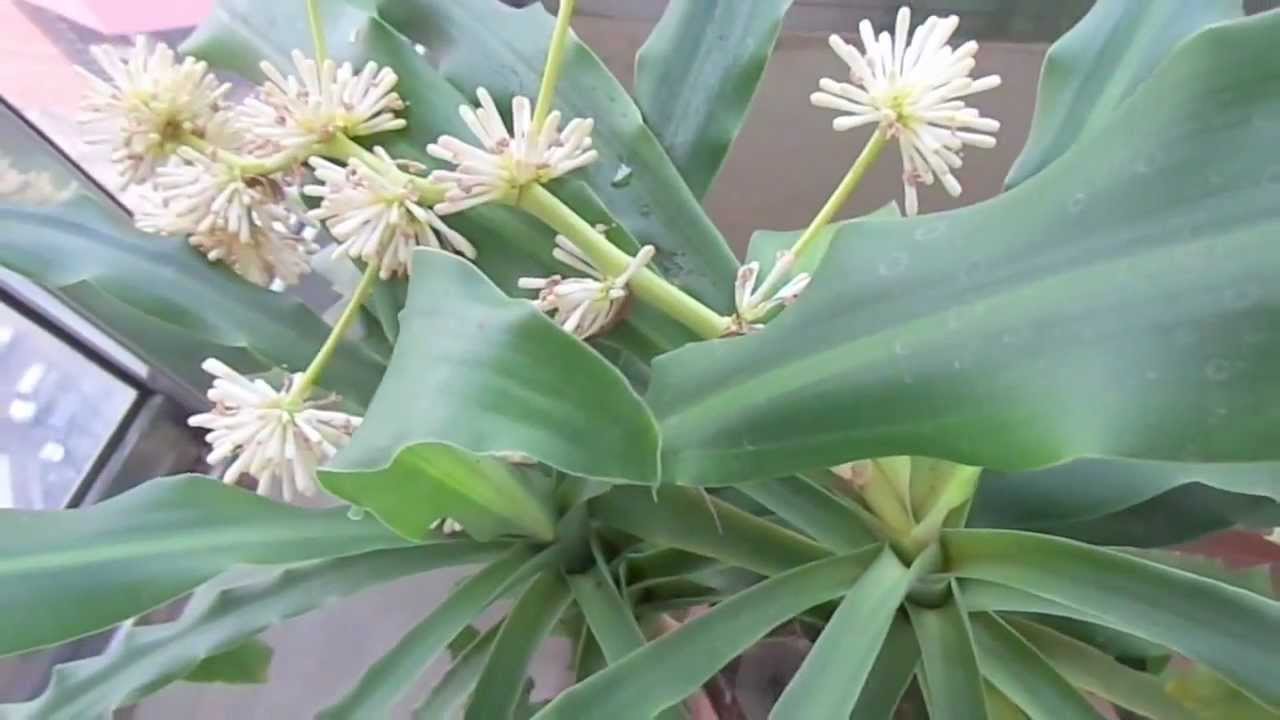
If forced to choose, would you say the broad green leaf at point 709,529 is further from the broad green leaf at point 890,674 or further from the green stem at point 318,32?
the green stem at point 318,32

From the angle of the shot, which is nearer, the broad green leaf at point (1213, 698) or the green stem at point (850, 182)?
the green stem at point (850, 182)

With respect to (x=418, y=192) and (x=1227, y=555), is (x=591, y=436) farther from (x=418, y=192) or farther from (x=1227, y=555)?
(x=1227, y=555)

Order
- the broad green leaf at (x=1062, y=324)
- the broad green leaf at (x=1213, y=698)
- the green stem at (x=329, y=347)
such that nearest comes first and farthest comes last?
the broad green leaf at (x=1062, y=324)
the green stem at (x=329, y=347)
the broad green leaf at (x=1213, y=698)

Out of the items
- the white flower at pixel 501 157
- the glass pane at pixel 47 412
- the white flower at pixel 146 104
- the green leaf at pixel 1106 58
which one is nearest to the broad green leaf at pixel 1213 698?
the green leaf at pixel 1106 58

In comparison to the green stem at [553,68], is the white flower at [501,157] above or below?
below

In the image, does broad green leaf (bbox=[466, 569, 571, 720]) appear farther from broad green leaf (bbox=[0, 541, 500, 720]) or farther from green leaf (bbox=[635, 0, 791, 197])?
green leaf (bbox=[635, 0, 791, 197])

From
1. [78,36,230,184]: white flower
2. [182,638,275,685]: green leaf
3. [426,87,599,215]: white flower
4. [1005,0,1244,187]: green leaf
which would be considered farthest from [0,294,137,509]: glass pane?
[1005,0,1244,187]: green leaf

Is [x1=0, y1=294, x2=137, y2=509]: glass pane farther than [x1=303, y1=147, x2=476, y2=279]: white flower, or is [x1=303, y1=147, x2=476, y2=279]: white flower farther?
[x1=0, y1=294, x2=137, y2=509]: glass pane
